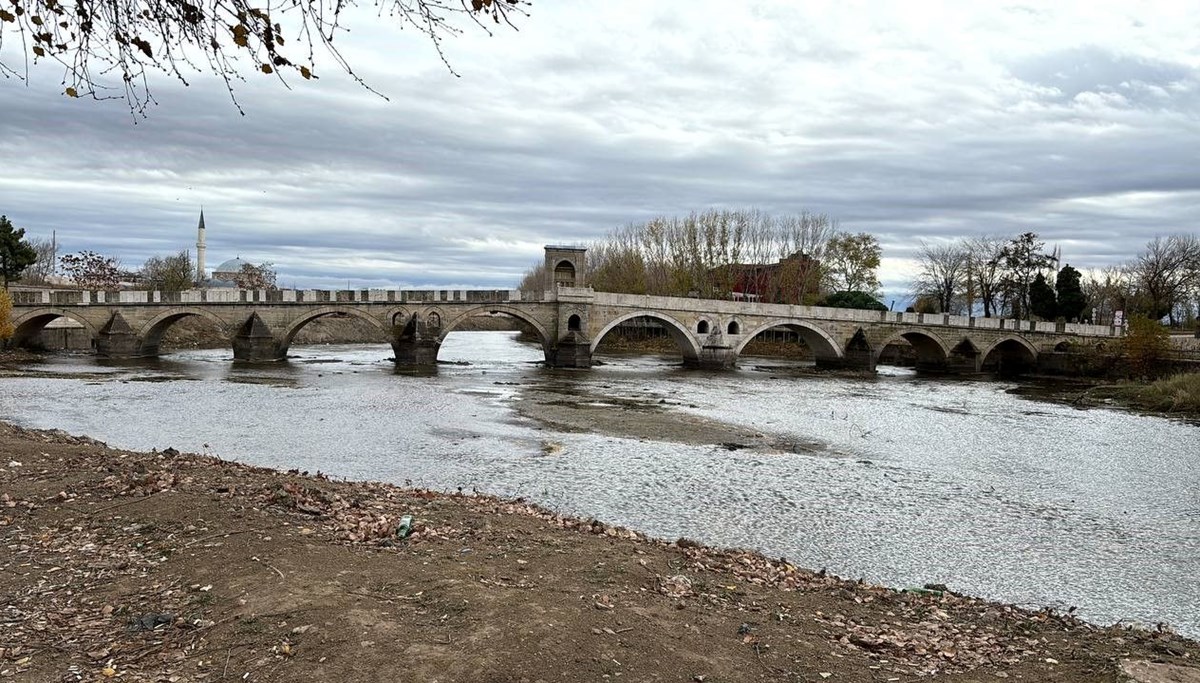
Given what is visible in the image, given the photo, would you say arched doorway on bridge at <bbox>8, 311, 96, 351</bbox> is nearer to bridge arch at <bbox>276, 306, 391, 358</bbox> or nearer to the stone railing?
the stone railing

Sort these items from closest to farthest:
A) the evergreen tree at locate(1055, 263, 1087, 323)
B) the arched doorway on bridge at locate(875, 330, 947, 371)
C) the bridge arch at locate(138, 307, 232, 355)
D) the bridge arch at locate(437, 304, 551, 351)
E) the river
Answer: the river → the bridge arch at locate(138, 307, 232, 355) → the bridge arch at locate(437, 304, 551, 351) → the arched doorway on bridge at locate(875, 330, 947, 371) → the evergreen tree at locate(1055, 263, 1087, 323)

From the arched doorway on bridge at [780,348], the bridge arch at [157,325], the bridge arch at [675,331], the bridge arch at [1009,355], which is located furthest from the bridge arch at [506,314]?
the bridge arch at [1009,355]

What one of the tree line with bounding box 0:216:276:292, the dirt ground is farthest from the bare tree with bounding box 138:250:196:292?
the dirt ground

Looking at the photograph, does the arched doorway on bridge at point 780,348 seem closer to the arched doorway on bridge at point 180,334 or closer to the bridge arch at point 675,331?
the bridge arch at point 675,331

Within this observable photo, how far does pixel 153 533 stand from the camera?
22.5 feet

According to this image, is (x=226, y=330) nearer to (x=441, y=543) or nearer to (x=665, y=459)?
(x=665, y=459)

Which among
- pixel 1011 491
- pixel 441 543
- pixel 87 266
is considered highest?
pixel 87 266

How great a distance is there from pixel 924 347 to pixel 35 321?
2077 inches

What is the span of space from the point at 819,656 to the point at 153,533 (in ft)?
17.4

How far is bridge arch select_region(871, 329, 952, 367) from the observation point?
2077 inches

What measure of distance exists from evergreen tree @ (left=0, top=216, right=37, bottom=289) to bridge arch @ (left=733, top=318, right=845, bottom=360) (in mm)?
44396

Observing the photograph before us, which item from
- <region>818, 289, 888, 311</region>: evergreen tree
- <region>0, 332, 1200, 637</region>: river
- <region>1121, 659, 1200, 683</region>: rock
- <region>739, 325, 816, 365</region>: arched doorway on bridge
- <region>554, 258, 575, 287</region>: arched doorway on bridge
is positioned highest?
<region>554, 258, 575, 287</region>: arched doorway on bridge

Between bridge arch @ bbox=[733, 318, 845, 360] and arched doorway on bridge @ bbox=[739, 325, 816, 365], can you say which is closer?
bridge arch @ bbox=[733, 318, 845, 360]

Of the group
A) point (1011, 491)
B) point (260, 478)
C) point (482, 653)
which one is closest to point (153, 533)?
point (260, 478)
